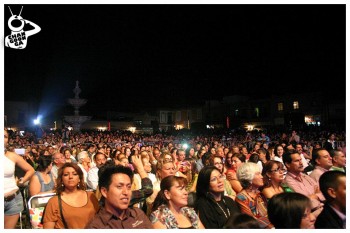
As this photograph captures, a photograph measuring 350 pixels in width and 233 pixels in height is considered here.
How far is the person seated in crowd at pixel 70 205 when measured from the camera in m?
3.23

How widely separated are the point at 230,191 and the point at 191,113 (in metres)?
44.9

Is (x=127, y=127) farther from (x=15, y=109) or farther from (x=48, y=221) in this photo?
(x=48, y=221)

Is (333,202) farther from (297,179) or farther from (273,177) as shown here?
(297,179)

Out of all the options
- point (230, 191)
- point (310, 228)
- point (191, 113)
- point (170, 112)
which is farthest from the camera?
point (170, 112)

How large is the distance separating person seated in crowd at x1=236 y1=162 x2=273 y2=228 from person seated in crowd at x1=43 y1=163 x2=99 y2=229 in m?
1.83

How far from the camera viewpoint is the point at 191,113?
49.8 m

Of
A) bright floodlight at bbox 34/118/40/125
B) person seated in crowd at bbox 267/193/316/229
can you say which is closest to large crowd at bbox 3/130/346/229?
person seated in crowd at bbox 267/193/316/229

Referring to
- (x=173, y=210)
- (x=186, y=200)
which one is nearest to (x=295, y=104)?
(x=186, y=200)

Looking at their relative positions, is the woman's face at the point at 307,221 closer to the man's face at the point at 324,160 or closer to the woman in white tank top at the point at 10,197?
the man's face at the point at 324,160

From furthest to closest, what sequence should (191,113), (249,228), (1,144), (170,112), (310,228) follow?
(170,112)
(191,113)
(1,144)
(310,228)
(249,228)

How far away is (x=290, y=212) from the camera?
2.76m

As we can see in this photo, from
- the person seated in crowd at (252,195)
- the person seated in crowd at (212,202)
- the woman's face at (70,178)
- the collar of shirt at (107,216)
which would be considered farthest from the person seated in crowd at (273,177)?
the woman's face at (70,178)

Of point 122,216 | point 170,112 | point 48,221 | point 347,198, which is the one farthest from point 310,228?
point 170,112

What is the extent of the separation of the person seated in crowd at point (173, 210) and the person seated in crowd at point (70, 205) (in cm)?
74
